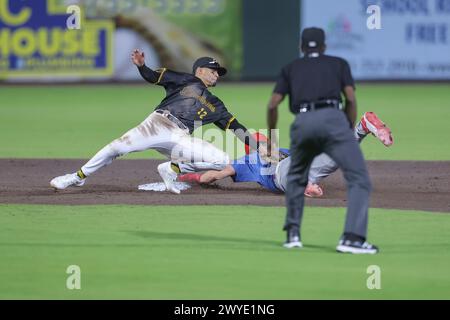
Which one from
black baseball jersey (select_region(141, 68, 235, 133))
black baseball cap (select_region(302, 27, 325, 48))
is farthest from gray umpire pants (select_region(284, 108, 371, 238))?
black baseball jersey (select_region(141, 68, 235, 133))

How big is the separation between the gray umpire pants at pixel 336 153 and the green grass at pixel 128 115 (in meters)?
7.13

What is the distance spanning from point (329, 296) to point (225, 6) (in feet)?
70.3

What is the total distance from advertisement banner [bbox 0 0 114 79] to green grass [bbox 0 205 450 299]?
16.5 meters

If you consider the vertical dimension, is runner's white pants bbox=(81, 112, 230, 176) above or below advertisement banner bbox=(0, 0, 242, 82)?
below

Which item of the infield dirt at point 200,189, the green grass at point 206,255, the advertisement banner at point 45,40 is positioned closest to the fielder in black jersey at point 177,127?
the infield dirt at point 200,189

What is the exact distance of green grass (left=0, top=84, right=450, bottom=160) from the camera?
54.5 feet

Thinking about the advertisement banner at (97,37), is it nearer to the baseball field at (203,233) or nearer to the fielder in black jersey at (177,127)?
the baseball field at (203,233)

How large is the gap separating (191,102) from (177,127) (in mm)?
308

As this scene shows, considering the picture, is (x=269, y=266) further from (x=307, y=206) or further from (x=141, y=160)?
(x=141, y=160)

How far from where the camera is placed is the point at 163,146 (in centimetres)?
1184

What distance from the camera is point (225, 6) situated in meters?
28.1

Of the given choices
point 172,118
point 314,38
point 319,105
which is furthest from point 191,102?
point 319,105

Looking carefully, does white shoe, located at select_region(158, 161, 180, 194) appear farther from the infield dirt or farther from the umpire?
the umpire

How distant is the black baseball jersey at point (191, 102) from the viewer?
463 inches
